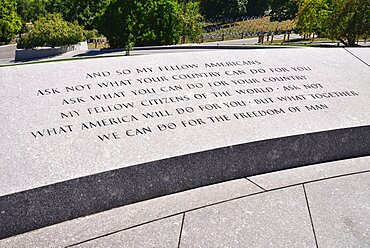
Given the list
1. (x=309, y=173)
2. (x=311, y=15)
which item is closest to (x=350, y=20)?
(x=311, y=15)

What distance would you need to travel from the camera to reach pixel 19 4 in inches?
2303

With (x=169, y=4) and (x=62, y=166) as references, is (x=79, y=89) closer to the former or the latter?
(x=62, y=166)

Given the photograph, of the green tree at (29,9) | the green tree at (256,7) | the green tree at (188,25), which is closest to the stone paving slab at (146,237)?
the green tree at (188,25)

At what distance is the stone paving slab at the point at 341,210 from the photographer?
2.91 metres

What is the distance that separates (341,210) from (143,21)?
2014cm

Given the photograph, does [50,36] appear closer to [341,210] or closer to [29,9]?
[341,210]

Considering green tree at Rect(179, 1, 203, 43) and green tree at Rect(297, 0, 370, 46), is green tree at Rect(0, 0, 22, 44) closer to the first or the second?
green tree at Rect(179, 1, 203, 43)

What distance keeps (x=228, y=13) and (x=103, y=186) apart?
6012 cm

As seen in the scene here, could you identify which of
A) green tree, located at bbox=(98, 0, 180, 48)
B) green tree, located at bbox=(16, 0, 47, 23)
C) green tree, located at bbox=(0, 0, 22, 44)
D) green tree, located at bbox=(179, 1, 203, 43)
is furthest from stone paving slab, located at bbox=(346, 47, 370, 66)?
green tree, located at bbox=(16, 0, 47, 23)

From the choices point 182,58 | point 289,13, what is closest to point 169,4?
point 182,58

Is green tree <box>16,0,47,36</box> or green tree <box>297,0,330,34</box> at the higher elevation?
green tree <box>297,0,330,34</box>

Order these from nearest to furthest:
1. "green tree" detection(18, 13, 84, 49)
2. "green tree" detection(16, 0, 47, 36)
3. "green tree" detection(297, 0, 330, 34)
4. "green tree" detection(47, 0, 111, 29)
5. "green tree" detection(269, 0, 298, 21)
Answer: "green tree" detection(18, 13, 84, 49), "green tree" detection(297, 0, 330, 34), "green tree" detection(47, 0, 111, 29), "green tree" detection(269, 0, 298, 21), "green tree" detection(16, 0, 47, 36)

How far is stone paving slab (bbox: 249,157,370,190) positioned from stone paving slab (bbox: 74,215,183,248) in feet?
3.95

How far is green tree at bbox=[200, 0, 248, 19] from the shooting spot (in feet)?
190
